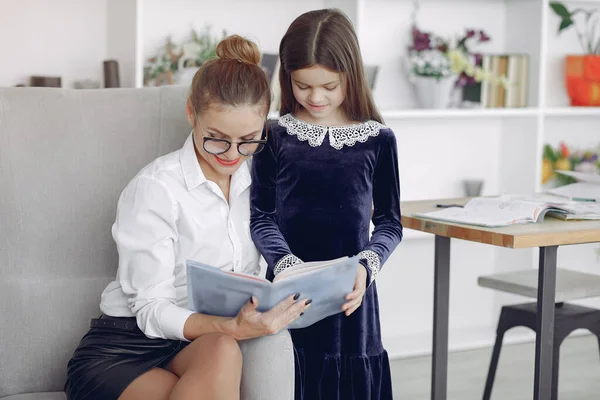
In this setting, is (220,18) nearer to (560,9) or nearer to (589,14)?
(560,9)

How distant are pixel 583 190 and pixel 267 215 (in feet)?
3.38

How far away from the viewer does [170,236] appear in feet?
5.75

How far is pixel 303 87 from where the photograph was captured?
190cm

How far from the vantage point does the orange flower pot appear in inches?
148

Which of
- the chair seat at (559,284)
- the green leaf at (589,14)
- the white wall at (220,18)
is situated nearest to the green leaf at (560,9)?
the green leaf at (589,14)

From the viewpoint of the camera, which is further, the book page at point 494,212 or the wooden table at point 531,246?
the book page at point 494,212

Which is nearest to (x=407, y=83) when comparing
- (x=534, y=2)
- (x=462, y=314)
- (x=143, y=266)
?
(x=534, y=2)

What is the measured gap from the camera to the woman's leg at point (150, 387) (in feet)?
5.25

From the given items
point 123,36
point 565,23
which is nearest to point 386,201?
point 123,36

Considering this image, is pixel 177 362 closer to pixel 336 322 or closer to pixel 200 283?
pixel 200 283

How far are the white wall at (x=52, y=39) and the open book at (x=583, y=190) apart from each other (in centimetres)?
170

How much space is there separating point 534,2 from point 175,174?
7.62ft

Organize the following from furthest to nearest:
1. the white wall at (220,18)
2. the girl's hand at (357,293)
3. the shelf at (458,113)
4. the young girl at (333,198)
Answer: the shelf at (458,113), the white wall at (220,18), the young girl at (333,198), the girl's hand at (357,293)

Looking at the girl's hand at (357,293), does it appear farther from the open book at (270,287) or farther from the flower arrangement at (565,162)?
the flower arrangement at (565,162)
